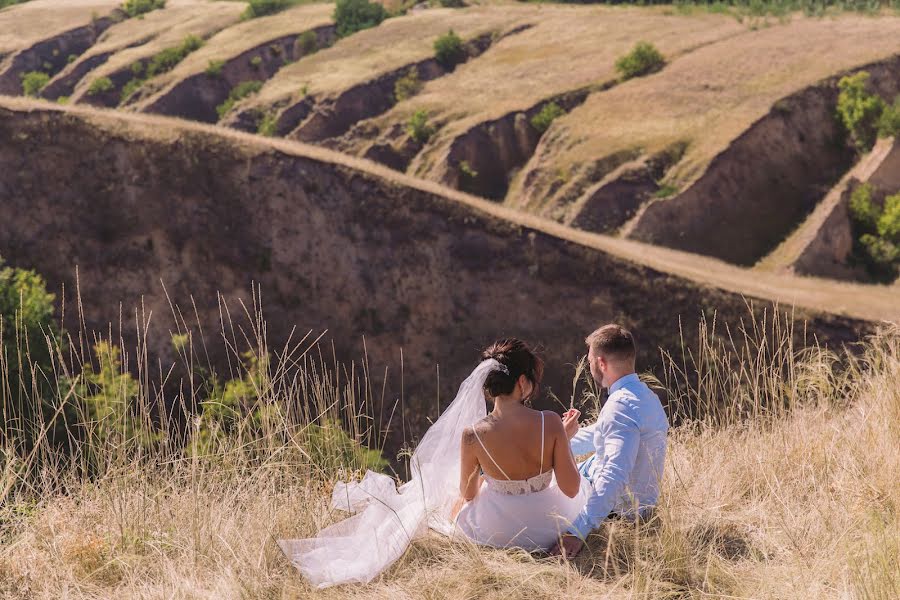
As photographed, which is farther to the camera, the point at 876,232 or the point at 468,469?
the point at 876,232

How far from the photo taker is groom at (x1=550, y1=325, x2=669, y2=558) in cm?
534

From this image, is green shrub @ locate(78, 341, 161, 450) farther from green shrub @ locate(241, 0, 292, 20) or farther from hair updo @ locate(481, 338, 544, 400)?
green shrub @ locate(241, 0, 292, 20)

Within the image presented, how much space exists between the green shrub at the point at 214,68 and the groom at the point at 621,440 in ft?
273

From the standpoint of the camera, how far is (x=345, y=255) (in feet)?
109

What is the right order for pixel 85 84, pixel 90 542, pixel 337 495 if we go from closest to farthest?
1. pixel 90 542
2. pixel 337 495
3. pixel 85 84

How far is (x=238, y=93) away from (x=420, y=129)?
77.6 ft

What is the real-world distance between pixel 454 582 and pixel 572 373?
24584 millimetres

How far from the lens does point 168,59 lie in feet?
287

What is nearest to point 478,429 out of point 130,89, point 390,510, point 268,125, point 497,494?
point 497,494

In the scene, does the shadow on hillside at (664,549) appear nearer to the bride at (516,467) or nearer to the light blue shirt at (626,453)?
the light blue shirt at (626,453)

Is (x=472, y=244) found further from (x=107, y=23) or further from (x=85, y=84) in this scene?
(x=107, y=23)

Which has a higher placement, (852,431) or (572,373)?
(852,431)

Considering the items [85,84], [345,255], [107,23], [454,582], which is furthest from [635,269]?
[107,23]

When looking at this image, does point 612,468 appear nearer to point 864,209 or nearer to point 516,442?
point 516,442
